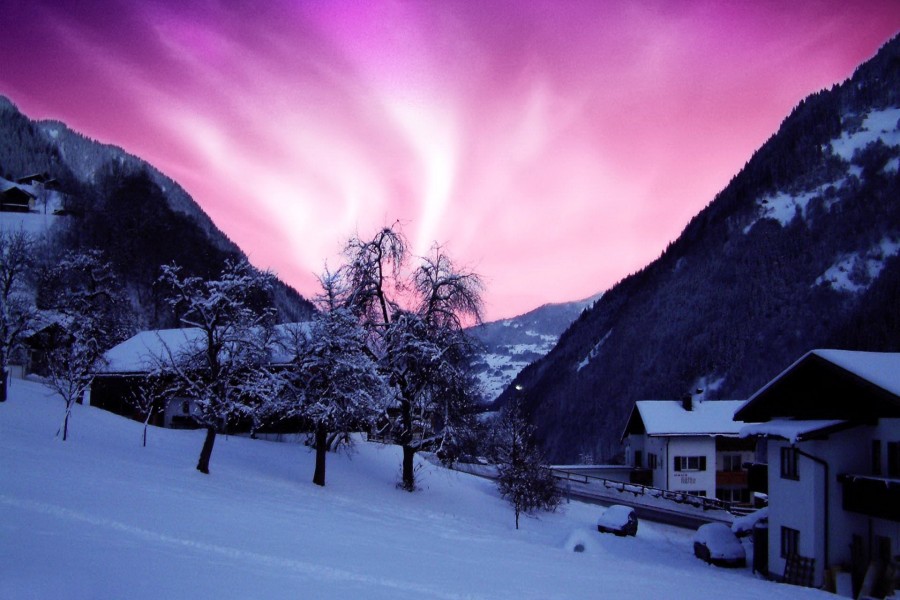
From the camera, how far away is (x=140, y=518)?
1526cm

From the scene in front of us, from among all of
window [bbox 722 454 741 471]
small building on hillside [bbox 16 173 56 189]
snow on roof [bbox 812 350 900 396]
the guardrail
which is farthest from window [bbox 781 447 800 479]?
small building on hillside [bbox 16 173 56 189]

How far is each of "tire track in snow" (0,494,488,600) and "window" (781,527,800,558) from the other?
20.7 m

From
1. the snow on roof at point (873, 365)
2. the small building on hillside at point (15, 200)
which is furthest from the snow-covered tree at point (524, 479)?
the small building on hillside at point (15, 200)

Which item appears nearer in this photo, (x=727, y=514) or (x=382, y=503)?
(x=382, y=503)

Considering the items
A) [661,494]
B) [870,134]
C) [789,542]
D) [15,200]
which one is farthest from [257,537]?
[870,134]

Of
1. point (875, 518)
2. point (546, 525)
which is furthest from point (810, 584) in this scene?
point (546, 525)

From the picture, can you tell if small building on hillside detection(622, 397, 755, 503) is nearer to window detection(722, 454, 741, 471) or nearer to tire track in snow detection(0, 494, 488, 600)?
window detection(722, 454, 741, 471)

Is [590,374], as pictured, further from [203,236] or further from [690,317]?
[203,236]

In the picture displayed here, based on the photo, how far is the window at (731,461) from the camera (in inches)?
2324

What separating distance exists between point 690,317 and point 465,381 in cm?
11730

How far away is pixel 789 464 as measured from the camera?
28.2 metres

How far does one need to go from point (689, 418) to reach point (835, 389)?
3345 centimetres

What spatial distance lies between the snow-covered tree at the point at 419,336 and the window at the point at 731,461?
1441 inches

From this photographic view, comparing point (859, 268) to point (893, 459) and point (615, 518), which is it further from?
point (893, 459)
